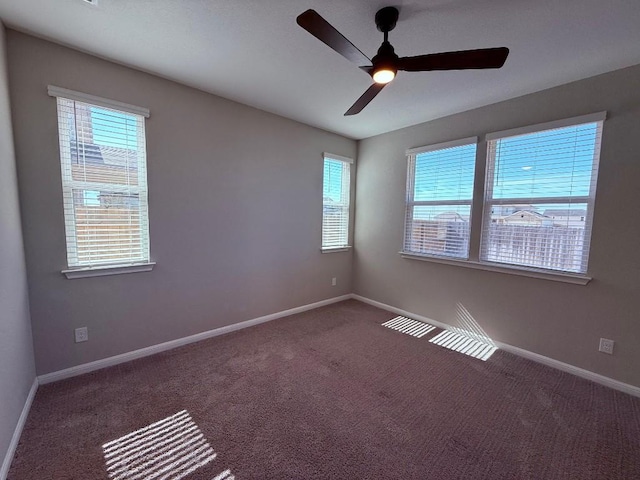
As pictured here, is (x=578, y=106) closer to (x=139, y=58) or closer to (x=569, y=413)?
(x=569, y=413)

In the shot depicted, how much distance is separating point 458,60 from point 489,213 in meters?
1.92

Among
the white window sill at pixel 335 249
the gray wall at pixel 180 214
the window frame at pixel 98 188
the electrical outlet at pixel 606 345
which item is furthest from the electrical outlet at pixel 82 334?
the electrical outlet at pixel 606 345

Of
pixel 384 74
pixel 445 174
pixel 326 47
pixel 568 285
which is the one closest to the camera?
pixel 384 74

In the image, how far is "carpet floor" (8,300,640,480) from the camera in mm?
1485

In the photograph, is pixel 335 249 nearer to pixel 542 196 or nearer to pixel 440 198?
pixel 440 198

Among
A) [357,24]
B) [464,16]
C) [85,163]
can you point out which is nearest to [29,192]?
[85,163]

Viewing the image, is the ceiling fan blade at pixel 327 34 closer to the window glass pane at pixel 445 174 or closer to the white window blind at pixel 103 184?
the white window blind at pixel 103 184

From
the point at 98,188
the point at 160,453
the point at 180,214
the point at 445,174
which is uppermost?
the point at 445,174

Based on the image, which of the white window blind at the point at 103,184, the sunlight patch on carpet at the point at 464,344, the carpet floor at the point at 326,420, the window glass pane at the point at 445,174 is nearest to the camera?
the carpet floor at the point at 326,420

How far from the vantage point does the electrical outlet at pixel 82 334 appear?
2222mm

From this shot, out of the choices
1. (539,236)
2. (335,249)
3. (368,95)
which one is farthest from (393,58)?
(335,249)

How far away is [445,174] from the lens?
330 centimetres

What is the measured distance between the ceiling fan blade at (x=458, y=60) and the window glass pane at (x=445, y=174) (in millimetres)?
1706

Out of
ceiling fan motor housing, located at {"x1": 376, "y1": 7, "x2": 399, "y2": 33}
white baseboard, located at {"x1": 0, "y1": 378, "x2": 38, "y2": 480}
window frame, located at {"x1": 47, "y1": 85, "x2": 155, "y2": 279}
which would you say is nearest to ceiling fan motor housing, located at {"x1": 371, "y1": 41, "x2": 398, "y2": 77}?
ceiling fan motor housing, located at {"x1": 376, "y1": 7, "x2": 399, "y2": 33}
